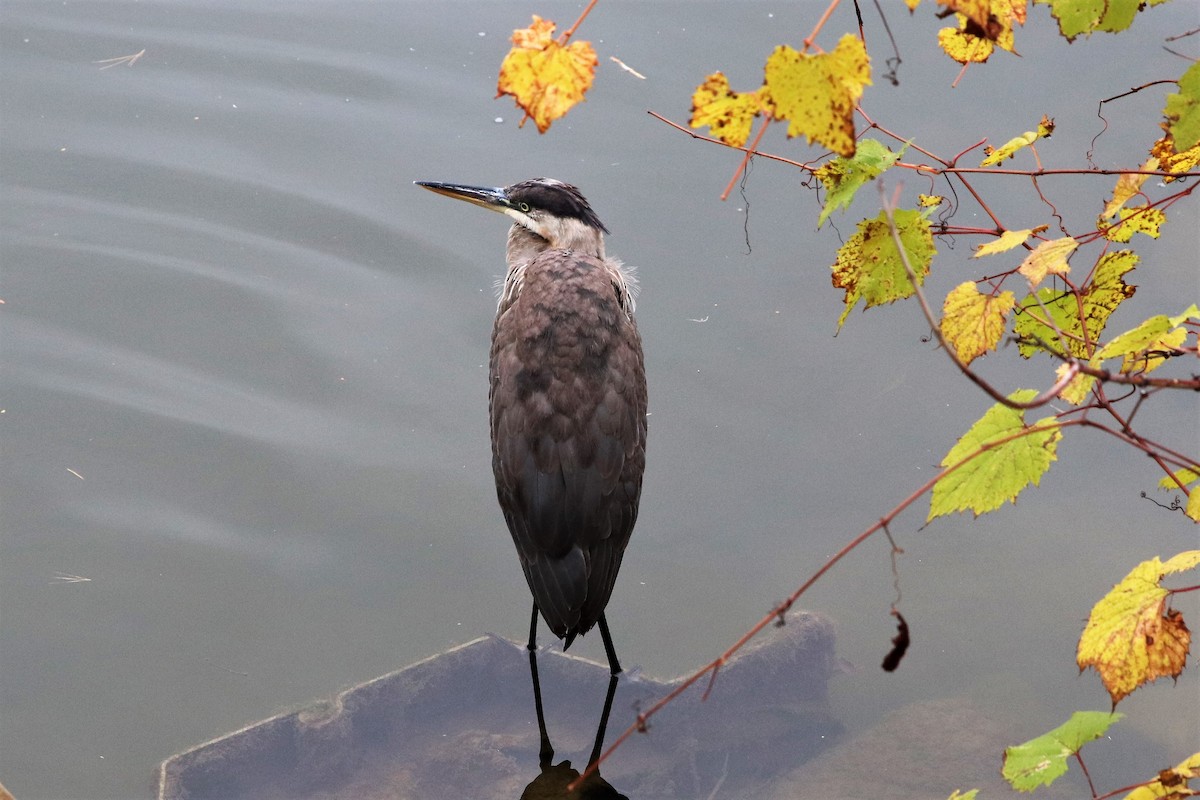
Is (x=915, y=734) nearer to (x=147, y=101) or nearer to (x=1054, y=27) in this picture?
(x=1054, y=27)

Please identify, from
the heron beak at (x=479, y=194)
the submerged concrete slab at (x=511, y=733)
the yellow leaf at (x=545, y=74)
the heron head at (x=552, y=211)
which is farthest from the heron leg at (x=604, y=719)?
the yellow leaf at (x=545, y=74)

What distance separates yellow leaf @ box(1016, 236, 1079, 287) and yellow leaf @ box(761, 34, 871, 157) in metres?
0.54

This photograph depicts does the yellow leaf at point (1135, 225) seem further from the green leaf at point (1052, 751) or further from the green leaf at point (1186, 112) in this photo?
the green leaf at point (1052, 751)

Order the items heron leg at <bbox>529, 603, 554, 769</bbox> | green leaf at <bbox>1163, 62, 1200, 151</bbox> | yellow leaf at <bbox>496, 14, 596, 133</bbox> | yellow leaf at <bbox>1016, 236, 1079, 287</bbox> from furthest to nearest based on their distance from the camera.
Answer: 1. heron leg at <bbox>529, 603, 554, 769</bbox>
2. yellow leaf at <bbox>1016, 236, 1079, 287</bbox>
3. green leaf at <bbox>1163, 62, 1200, 151</bbox>
4. yellow leaf at <bbox>496, 14, 596, 133</bbox>

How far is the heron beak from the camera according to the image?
392 centimetres

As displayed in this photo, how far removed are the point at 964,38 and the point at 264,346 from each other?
2907 millimetres

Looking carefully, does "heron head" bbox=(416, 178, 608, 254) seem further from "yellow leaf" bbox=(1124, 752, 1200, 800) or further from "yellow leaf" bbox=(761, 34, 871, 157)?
"yellow leaf" bbox=(1124, 752, 1200, 800)

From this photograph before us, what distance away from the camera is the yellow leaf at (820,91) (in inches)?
53.2

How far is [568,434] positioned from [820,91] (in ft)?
6.10

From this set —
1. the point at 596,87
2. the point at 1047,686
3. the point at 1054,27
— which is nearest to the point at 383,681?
the point at 1047,686

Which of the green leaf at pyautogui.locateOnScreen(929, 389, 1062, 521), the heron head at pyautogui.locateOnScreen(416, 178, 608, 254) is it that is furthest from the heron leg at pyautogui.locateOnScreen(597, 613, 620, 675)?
the green leaf at pyautogui.locateOnScreen(929, 389, 1062, 521)

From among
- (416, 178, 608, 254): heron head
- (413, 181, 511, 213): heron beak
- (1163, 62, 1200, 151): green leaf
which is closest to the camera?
(1163, 62, 1200, 151): green leaf

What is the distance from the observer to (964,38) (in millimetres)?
2057

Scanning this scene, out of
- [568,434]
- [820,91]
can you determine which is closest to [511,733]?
[568,434]
